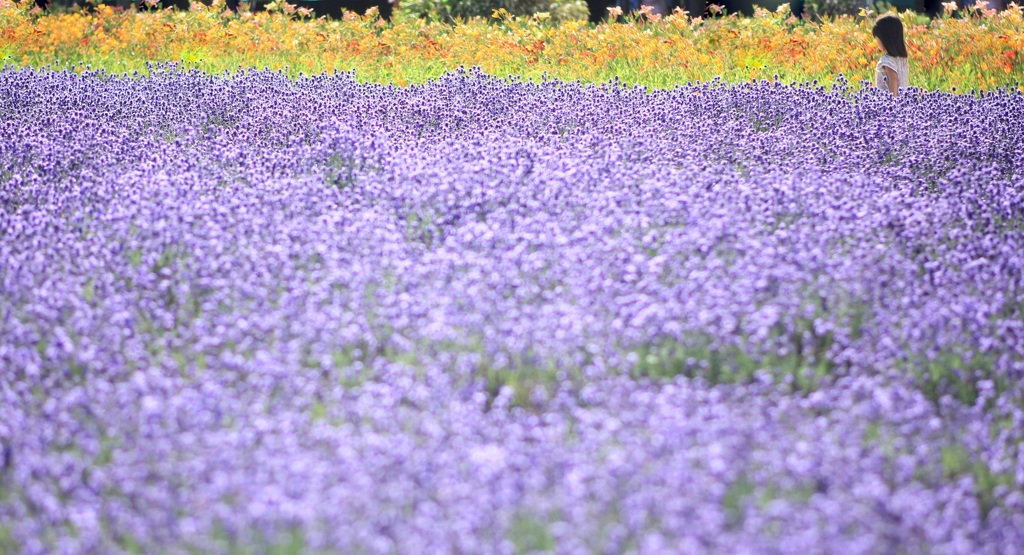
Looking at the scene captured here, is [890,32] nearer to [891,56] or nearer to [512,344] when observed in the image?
[891,56]

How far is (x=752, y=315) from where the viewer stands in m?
3.87

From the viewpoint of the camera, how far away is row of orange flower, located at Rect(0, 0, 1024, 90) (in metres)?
9.86

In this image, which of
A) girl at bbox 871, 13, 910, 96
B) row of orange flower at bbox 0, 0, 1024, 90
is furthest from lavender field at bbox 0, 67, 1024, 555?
row of orange flower at bbox 0, 0, 1024, 90

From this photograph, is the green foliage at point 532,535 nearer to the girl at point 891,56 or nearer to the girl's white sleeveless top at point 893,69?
the girl at point 891,56

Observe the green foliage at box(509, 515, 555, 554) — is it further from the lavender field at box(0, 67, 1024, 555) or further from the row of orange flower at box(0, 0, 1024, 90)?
the row of orange flower at box(0, 0, 1024, 90)

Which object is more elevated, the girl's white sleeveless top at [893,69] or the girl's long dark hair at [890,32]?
the girl's long dark hair at [890,32]

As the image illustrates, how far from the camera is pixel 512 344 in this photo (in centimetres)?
363

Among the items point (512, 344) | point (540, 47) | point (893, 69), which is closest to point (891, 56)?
point (893, 69)

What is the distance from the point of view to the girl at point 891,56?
8156 millimetres

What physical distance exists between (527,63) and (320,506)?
8353mm

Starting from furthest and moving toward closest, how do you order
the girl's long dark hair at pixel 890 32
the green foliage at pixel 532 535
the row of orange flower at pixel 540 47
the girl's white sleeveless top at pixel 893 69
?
the row of orange flower at pixel 540 47 → the girl's white sleeveless top at pixel 893 69 → the girl's long dark hair at pixel 890 32 → the green foliage at pixel 532 535

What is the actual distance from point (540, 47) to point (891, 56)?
3.61m

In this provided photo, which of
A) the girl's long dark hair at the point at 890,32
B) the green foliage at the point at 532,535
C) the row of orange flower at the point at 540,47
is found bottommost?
the green foliage at the point at 532,535

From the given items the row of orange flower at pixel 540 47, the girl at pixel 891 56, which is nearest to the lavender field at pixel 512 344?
the girl at pixel 891 56
